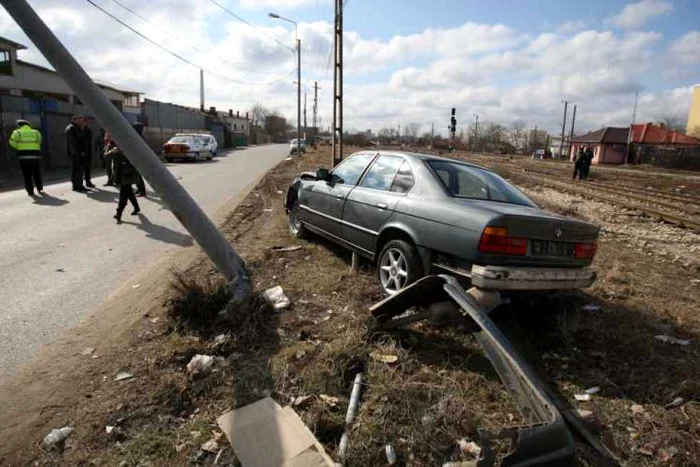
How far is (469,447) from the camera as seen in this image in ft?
8.56

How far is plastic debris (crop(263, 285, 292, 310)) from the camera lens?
4396mm

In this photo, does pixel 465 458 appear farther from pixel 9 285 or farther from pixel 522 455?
pixel 9 285

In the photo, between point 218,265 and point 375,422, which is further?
point 218,265

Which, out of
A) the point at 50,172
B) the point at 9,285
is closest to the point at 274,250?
the point at 9,285

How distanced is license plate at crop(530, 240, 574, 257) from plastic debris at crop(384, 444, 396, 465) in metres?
2.14

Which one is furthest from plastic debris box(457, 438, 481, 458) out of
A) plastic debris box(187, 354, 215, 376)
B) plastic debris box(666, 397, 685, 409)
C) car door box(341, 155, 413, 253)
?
car door box(341, 155, 413, 253)

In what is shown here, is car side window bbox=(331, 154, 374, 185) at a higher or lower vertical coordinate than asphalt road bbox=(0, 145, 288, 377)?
higher

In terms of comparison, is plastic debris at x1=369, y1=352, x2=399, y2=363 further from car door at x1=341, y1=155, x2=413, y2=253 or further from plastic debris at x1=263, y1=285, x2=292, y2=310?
car door at x1=341, y1=155, x2=413, y2=253

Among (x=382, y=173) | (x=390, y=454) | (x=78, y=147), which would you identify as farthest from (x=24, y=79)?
(x=390, y=454)

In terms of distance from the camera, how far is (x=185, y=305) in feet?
13.3

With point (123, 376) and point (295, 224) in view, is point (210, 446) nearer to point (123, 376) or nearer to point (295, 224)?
point (123, 376)

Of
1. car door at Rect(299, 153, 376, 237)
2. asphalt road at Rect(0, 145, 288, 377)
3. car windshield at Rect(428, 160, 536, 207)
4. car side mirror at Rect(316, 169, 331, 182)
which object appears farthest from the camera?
car side mirror at Rect(316, 169, 331, 182)

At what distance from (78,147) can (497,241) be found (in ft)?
37.5

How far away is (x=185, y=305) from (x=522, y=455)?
2.95 meters
